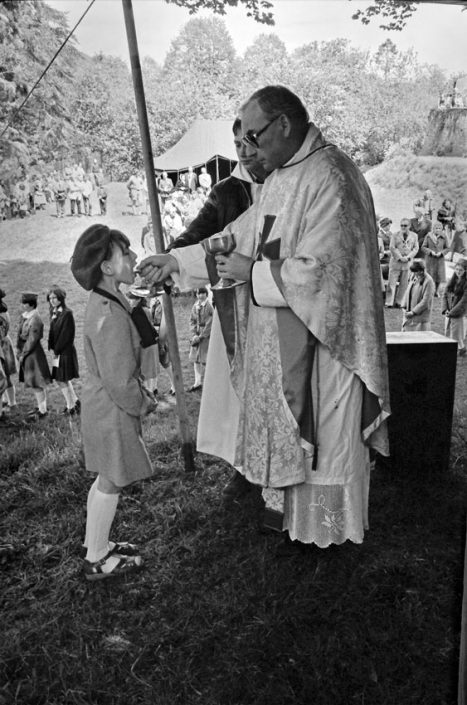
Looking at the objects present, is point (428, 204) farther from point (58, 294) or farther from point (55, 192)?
point (58, 294)

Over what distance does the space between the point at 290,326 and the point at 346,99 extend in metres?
4.32

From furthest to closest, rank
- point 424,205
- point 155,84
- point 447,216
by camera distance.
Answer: point 424,205 → point 447,216 → point 155,84

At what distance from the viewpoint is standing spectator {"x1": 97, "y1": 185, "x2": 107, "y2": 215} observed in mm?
6039

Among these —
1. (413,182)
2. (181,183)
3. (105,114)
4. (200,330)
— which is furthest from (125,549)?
(413,182)

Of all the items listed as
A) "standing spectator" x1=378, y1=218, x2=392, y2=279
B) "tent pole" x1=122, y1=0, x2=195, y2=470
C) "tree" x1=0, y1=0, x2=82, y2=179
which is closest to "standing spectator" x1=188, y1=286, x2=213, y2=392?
"tent pole" x1=122, y1=0, x2=195, y2=470

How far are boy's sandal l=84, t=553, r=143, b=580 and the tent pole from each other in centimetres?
120

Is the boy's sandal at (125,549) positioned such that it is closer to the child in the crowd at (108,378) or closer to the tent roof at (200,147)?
the child in the crowd at (108,378)

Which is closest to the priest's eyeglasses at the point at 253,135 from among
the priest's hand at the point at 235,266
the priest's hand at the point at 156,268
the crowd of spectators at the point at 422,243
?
the priest's hand at the point at 235,266

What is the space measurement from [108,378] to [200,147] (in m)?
3.96

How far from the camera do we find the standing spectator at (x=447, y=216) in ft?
33.5

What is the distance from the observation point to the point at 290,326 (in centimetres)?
273

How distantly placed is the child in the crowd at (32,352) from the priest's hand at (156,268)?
117 inches

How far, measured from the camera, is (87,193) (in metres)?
5.90

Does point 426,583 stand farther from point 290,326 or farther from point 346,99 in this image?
point 346,99
